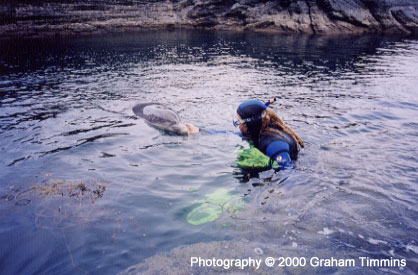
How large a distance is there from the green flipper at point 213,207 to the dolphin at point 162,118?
3.38m

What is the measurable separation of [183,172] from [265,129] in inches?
90.5

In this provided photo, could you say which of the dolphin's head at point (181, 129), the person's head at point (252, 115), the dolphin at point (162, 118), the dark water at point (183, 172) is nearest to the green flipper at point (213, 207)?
the dark water at point (183, 172)

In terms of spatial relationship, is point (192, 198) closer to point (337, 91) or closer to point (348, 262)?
point (348, 262)

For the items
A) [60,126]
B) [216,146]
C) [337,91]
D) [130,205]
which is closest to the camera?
[130,205]

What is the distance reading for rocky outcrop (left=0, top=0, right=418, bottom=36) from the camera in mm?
32656

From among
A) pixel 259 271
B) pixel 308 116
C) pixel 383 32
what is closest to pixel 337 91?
pixel 308 116

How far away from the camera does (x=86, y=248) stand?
4.02 m

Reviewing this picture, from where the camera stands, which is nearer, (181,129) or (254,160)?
(254,160)

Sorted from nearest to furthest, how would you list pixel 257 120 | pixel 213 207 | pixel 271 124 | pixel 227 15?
pixel 213 207
pixel 257 120
pixel 271 124
pixel 227 15

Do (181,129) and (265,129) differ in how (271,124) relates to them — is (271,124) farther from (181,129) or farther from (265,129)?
(181,129)

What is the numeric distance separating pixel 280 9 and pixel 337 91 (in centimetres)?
2989

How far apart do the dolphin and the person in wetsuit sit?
2.41 m

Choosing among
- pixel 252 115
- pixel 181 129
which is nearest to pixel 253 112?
pixel 252 115

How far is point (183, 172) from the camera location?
249 inches
